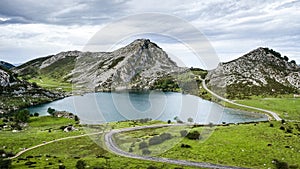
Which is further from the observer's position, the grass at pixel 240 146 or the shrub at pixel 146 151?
the shrub at pixel 146 151

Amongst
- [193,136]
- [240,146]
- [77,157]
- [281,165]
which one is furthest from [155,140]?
[281,165]

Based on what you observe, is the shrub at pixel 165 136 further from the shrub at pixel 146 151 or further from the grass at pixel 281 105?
the grass at pixel 281 105

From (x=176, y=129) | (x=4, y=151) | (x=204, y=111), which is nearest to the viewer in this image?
(x=4, y=151)

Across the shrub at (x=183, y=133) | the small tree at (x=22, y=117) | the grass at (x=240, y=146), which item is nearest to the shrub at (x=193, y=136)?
the grass at (x=240, y=146)

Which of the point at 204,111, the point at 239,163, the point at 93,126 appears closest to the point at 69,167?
the point at 239,163

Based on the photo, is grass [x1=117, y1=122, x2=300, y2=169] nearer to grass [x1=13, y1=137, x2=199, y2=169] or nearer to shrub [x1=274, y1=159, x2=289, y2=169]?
shrub [x1=274, y1=159, x2=289, y2=169]

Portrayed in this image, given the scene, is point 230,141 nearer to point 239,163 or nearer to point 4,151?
point 239,163
